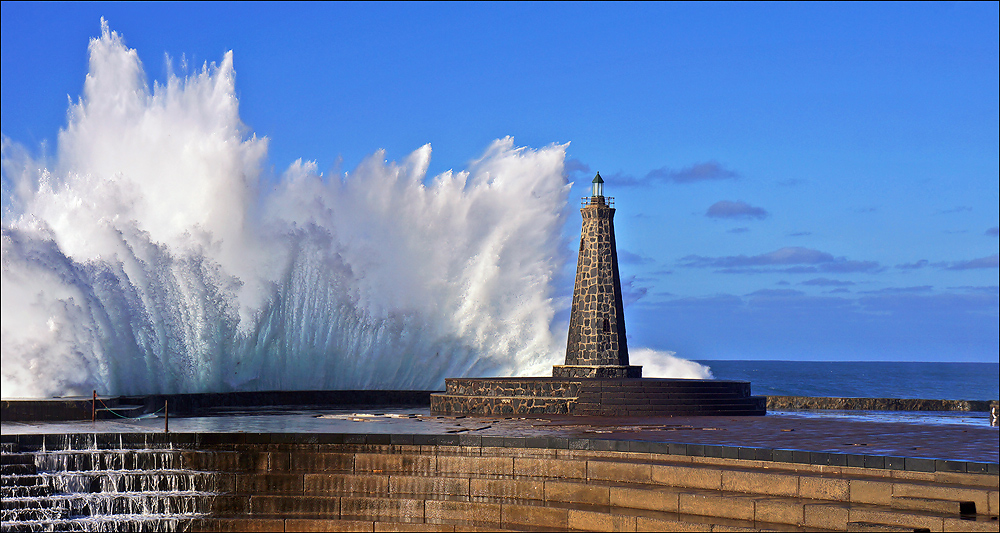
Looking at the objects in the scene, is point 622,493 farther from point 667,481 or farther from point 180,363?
point 180,363

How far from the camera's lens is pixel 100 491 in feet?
40.7

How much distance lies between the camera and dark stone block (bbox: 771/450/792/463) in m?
10.4

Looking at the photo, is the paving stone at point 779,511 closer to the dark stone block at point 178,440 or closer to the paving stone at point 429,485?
the paving stone at point 429,485

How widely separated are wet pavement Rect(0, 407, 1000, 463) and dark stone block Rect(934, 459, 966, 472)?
1.02m

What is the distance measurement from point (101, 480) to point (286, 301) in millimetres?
16963

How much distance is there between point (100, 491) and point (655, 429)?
26.7 feet

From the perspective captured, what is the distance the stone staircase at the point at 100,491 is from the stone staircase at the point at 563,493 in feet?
1.19

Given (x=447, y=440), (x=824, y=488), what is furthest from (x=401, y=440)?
(x=824, y=488)

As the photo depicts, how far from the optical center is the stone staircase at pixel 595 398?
20547mm

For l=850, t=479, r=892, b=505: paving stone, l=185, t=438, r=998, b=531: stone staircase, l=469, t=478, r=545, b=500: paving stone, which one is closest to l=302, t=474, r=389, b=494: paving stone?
l=185, t=438, r=998, b=531: stone staircase

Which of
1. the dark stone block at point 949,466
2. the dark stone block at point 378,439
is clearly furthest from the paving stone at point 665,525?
the dark stone block at point 378,439

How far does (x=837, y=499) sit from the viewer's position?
9.38 meters

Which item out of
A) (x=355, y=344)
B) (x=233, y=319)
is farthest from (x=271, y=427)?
(x=355, y=344)

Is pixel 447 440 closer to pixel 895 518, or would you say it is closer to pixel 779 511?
pixel 779 511
